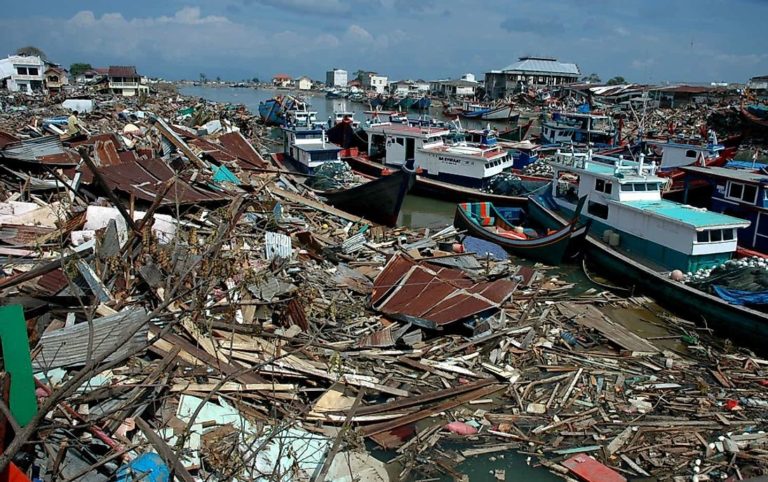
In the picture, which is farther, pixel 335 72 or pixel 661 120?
pixel 335 72

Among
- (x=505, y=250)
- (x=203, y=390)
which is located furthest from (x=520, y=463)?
(x=505, y=250)

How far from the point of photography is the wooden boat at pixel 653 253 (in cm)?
1122

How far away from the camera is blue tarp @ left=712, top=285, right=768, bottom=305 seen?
1120 centimetres

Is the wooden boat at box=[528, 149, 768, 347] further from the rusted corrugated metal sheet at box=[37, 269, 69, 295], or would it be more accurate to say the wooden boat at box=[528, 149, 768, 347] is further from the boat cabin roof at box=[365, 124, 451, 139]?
the rusted corrugated metal sheet at box=[37, 269, 69, 295]

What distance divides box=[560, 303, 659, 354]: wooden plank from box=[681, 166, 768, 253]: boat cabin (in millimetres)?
5437

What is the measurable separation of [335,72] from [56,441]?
453 ft

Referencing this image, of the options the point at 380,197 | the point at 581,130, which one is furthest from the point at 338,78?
the point at 380,197

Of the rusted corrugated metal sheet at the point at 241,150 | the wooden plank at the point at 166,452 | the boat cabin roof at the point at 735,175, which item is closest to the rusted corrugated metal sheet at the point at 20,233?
the wooden plank at the point at 166,452

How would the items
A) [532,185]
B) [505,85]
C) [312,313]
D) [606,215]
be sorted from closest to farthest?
[312,313] < [606,215] < [532,185] < [505,85]

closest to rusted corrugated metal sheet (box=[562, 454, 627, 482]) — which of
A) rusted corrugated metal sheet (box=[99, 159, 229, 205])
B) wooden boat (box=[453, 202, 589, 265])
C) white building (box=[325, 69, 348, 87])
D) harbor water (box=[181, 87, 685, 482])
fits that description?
harbor water (box=[181, 87, 685, 482])

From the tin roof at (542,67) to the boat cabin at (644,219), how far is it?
2853 inches

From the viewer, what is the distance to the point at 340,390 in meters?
7.79

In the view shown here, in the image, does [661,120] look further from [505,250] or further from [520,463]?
[520,463]

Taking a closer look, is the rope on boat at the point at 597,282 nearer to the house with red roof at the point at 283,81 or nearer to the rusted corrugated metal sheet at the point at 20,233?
the rusted corrugated metal sheet at the point at 20,233
